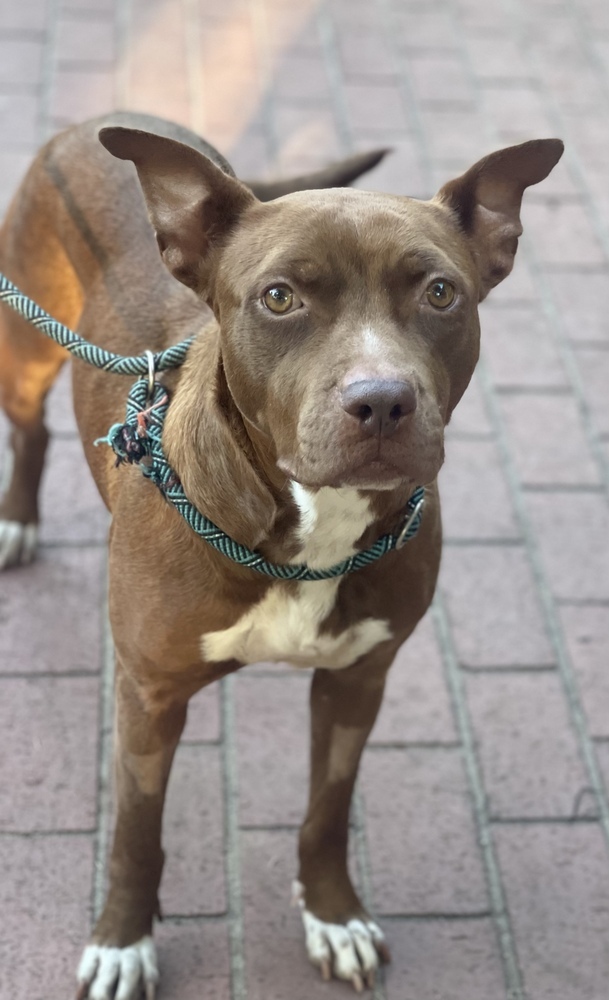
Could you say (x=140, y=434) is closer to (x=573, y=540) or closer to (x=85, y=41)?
(x=573, y=540)

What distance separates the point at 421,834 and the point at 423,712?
386 mm

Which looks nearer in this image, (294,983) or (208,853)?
(294,983)

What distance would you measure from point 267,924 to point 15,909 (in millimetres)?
592

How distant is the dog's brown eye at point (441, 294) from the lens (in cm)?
219

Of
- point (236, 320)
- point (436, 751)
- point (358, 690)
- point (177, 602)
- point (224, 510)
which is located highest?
point (236, 320)

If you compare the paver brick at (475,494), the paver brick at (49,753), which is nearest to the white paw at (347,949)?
the paver brick at (49,753)

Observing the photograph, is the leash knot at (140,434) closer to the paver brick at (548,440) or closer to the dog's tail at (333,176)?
the dog's tail at (333,176)

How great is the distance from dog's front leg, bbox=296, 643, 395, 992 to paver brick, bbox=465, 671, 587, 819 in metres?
0.53

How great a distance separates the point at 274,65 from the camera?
234 inches

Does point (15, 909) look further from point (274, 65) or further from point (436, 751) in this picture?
point (274, 65)

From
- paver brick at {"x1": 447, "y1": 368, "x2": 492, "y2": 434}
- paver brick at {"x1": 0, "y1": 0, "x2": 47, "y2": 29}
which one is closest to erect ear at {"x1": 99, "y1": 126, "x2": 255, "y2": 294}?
paver brick at {"x1": 447, "y1": 368, "x2": 492, "y2": 434}

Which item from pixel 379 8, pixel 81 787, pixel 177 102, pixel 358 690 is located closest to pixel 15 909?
pixel 81 787

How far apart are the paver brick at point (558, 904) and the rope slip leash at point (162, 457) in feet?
3.84

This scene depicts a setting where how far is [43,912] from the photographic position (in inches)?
118
